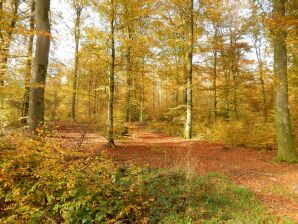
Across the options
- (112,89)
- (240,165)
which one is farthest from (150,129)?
(240,165)

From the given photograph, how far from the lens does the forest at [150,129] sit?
13.6ft

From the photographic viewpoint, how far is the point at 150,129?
60.3ft

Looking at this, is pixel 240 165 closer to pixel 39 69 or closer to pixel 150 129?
pixel 39 69

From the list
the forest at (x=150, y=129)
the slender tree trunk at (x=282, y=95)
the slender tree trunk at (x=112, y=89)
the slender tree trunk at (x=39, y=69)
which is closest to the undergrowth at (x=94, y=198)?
the forest at (x=150, y=129)

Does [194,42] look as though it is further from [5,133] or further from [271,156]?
[5,133]

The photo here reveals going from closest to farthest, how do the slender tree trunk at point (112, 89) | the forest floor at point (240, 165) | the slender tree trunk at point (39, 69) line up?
the forest floor at point (240, 165), the slender tree trunk at point (39, 69), the slender tree trunk at point (112, 89)

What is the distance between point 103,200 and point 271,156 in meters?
8.33

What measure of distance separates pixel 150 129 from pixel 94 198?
46.9 ft

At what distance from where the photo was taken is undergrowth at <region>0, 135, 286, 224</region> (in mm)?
3838

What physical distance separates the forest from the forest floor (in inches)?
2.0

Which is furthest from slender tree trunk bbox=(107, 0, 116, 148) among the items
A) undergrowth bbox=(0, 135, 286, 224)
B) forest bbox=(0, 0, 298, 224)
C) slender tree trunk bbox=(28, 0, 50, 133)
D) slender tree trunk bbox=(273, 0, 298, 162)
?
slender tree trunk bbox=(273, 0, 298, 162)

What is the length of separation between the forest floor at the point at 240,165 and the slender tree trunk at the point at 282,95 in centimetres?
76

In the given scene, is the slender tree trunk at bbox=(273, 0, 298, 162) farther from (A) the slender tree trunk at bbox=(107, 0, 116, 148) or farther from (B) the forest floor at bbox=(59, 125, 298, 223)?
(A) the slender tree trunk at bbox=(107, 0, 116, 148)

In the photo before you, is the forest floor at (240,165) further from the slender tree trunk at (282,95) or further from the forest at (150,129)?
the slender tree trunk at (282,95)
